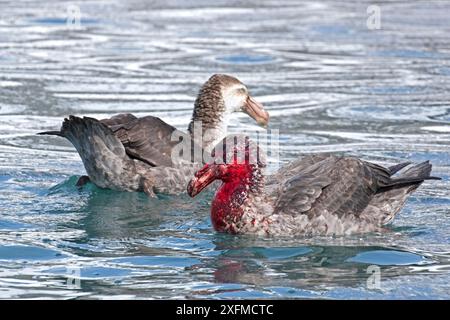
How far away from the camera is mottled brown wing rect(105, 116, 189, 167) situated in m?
12.9

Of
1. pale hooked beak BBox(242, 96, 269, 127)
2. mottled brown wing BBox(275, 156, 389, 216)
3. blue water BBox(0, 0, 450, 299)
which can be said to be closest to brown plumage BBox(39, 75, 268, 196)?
blue water BBox(0, 0, 450, 299)

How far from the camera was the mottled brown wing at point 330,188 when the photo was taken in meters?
11.2

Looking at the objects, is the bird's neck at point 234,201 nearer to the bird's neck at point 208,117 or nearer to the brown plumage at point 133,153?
the brown plumage at point 133,153

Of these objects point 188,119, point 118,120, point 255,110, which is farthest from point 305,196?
point 188,119

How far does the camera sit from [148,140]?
510 inches

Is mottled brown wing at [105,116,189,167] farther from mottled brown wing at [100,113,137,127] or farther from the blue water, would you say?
the blue water

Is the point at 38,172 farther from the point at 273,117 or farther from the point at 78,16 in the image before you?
the point at 78,16

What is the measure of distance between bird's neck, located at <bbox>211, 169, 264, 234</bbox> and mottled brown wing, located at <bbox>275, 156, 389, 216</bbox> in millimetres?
275

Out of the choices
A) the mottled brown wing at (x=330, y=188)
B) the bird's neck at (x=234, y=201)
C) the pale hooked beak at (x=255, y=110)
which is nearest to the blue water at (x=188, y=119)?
the bird's neck at (x=234, y=201)

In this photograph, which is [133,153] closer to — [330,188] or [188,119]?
[330,188]

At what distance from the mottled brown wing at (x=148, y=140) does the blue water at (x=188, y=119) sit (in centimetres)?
43

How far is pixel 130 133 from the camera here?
506 inches

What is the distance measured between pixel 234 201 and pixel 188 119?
6205 mm

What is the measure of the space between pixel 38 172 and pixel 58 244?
306 cm
